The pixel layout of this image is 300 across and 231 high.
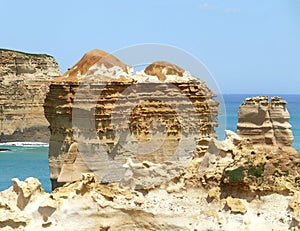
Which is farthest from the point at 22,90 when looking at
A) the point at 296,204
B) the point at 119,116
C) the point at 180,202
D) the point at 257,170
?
the point at 296,204

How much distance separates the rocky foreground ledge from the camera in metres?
15.0

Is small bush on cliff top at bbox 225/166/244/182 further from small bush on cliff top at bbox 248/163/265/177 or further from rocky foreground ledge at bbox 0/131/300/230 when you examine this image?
small bush on cliff top at bbox 248/163/265/177

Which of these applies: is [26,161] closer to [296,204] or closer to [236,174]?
[236,174]

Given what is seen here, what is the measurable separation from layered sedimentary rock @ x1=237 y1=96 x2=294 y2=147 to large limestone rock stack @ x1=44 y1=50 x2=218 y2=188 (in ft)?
7.02

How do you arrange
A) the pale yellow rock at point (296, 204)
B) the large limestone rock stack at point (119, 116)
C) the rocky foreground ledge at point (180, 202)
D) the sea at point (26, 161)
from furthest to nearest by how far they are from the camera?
the sea at point (26, 161) → the large limestone rock stack at point (119, 116) → the rocky foreground ledge at point (180, 202) → the pale yellow rock at point (296, 204)

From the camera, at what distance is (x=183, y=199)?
1594cm

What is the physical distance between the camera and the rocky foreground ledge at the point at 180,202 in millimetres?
15023

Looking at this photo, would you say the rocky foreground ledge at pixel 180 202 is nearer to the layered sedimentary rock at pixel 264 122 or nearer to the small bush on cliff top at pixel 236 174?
the small bush on cliff top at pixel 236 174

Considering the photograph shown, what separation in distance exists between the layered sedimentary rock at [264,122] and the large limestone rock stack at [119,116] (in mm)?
2140

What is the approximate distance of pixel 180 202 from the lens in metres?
15.9

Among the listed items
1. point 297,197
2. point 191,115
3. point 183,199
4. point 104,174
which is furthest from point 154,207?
point 191,115

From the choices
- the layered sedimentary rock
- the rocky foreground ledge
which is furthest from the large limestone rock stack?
the rocky foreground ledge

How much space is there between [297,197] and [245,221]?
1155 millimetres

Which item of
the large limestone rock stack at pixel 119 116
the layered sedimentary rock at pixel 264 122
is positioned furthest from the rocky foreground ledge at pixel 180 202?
the large limestone rock stack at pixel 119 116
